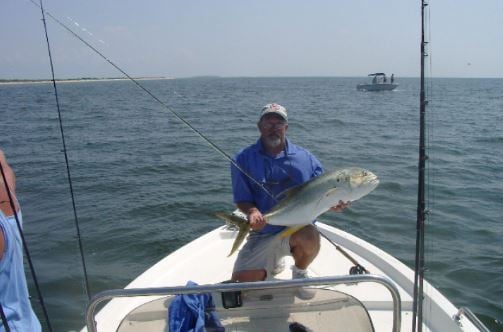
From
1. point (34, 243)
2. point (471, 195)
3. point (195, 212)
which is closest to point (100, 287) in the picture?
point (34, 243)

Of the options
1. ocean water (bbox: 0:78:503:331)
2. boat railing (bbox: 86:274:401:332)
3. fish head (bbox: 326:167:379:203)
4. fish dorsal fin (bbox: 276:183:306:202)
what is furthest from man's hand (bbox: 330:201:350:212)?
boat railing (bbox: 86:274:401:332)

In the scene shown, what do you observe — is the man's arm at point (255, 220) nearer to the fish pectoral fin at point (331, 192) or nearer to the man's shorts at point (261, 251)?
the man's shorts at point (261, 251)

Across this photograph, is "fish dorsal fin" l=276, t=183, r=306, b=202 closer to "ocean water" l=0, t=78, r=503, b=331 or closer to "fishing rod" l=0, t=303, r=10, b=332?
"ocean water" l=0, t=78, r=503, b=331

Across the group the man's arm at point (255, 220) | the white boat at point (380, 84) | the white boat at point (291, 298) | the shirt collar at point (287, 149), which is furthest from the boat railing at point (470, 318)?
the white boat at point (380, 84)

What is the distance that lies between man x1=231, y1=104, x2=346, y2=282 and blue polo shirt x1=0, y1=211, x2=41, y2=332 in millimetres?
2005

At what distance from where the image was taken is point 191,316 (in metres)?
2.72

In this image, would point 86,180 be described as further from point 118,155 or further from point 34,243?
point 34,243

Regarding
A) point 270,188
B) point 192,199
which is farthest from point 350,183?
point 192,199

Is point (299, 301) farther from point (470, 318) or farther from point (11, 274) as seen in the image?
point (11, 274)

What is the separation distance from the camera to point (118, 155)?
14.8m

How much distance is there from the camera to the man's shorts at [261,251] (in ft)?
13.3

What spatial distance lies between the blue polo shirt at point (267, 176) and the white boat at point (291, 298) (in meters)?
0.84

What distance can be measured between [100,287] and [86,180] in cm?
604

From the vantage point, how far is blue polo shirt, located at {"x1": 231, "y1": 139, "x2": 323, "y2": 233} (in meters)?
4.12
